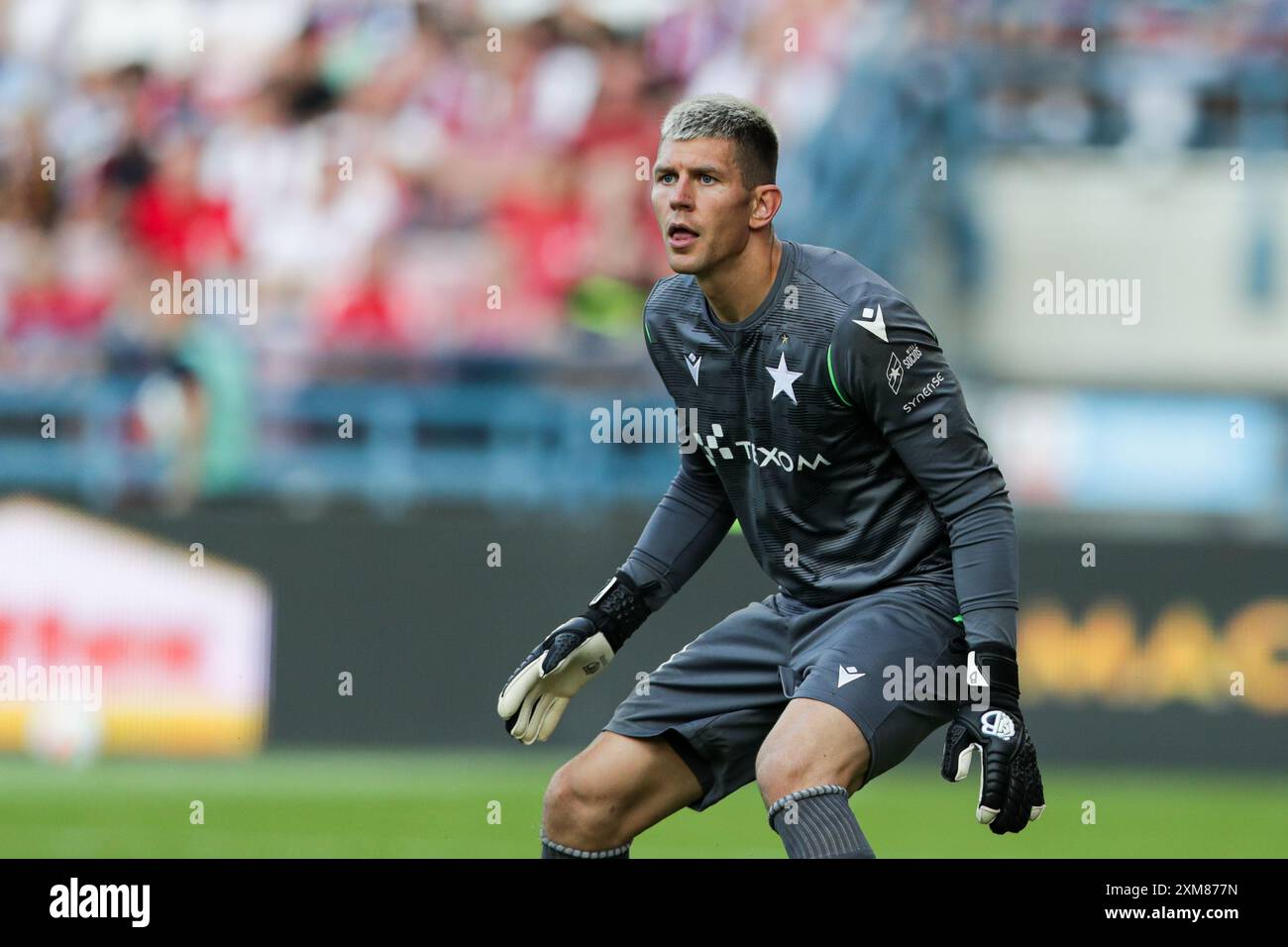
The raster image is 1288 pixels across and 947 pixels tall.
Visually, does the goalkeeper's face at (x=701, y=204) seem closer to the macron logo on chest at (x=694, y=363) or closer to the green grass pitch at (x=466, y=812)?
the macron logo on chest at (x=694, y=363)

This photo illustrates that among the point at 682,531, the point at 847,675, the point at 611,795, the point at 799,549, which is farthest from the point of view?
the point at 682,531

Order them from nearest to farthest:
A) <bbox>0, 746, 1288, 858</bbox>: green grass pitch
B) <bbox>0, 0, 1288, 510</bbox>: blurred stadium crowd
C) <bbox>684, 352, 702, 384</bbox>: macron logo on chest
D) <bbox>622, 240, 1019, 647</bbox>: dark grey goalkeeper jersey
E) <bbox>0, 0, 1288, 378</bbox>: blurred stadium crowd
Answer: <bbox>622, 240, 1019, 647</bbox>: dark grey goalkeeper jersey
<bbox>684, 352, 702, 384</bbox>: macron logo on chest
<bbox>0, 746, 1288, 858</bbox>: green grass pitch
<bbox>0, 0, 1288, 510</bbox>: blurred stadium crowd
<bbox>0, 0, 1288, 378</bbox>: blurred stadium crowd

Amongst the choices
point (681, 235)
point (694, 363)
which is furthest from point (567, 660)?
point (681, 235)

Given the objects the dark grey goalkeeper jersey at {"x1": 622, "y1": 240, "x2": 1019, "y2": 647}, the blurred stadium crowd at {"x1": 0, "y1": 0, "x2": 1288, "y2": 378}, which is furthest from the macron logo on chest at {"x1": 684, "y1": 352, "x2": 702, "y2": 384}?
the blurred stadium crowd at {"x1": 0, "y1": 0, "x2": 1288, "y2": 378}

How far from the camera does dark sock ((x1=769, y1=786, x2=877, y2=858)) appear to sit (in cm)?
381

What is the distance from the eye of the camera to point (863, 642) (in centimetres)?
409

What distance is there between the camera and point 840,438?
13.9 feet

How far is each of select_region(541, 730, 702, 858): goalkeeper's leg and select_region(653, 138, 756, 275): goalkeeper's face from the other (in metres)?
1.08

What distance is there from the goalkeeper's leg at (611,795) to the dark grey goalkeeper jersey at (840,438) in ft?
1.65

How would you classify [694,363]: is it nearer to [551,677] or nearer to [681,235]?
[681,235]

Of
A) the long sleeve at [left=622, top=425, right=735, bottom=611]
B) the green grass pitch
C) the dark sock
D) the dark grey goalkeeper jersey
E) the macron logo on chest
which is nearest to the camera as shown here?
the dark sock

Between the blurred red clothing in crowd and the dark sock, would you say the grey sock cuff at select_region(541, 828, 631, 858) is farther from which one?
the blurred red clothing in crowd

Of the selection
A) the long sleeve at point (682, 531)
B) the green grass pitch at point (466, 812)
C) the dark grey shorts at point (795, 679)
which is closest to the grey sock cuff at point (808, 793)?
the dark grey shorts at point (795, 679)
